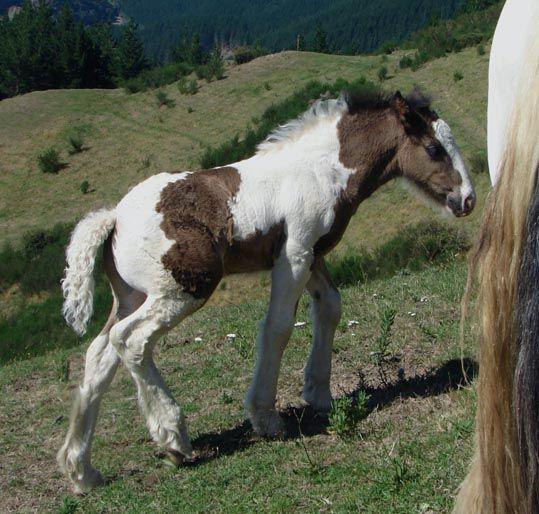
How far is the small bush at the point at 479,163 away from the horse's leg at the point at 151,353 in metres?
15.3

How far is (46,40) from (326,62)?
95.9 feet

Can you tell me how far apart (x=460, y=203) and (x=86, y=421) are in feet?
9.39

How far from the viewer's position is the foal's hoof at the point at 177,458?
5133 mm

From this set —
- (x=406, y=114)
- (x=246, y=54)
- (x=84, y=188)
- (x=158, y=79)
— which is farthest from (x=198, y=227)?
(x=158, y=79)

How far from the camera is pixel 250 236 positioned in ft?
17.1

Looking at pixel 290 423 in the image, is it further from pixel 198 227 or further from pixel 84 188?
pixel 84 188

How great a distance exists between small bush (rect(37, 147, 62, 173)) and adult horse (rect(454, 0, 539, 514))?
38.2m

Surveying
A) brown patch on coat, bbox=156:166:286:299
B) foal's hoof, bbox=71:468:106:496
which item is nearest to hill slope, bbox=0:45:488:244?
brown patch on coat, bbox=156:166:286:299

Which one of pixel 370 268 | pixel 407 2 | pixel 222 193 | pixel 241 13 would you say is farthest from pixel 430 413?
pixel 241 13

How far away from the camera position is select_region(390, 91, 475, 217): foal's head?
5.65m

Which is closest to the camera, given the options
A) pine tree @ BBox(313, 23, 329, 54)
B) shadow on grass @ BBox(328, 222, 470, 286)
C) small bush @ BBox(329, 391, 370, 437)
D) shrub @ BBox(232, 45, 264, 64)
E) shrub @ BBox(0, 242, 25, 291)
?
small bush @ BBox(329, 391, 370, 437)

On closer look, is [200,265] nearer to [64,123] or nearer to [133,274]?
[133,274]

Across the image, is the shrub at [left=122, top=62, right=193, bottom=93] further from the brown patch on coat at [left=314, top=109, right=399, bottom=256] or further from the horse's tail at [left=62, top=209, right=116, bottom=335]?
the horse's tail at [left=62, top=209, right=116, bottom=335]

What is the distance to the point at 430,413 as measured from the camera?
514cm
